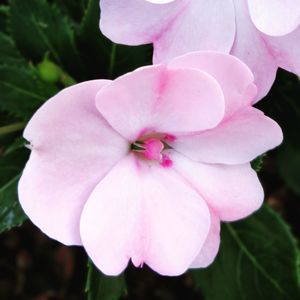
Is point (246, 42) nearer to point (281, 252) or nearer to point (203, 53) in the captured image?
point (203, 53)

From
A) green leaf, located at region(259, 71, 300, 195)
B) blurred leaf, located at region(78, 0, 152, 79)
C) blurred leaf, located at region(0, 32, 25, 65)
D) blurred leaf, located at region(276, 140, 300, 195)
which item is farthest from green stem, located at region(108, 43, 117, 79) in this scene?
blurred leaf, located at region(276, 140, 300, 195)

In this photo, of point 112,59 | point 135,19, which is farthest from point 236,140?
point 112,59

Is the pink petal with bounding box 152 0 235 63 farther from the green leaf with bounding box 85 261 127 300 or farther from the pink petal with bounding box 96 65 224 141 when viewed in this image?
the green leaf with bounding box 85 261 127 300

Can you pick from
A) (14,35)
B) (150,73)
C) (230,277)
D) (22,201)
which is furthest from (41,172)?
(230,277)

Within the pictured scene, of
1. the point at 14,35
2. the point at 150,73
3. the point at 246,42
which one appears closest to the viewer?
the point at 150,73

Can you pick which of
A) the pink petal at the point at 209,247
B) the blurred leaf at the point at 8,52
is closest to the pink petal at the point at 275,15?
the pink petal at the point at 209,247

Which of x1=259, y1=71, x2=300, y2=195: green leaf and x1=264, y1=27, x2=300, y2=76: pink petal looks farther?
x1=259, y1=71, x2=300, y2=195: green leaf
